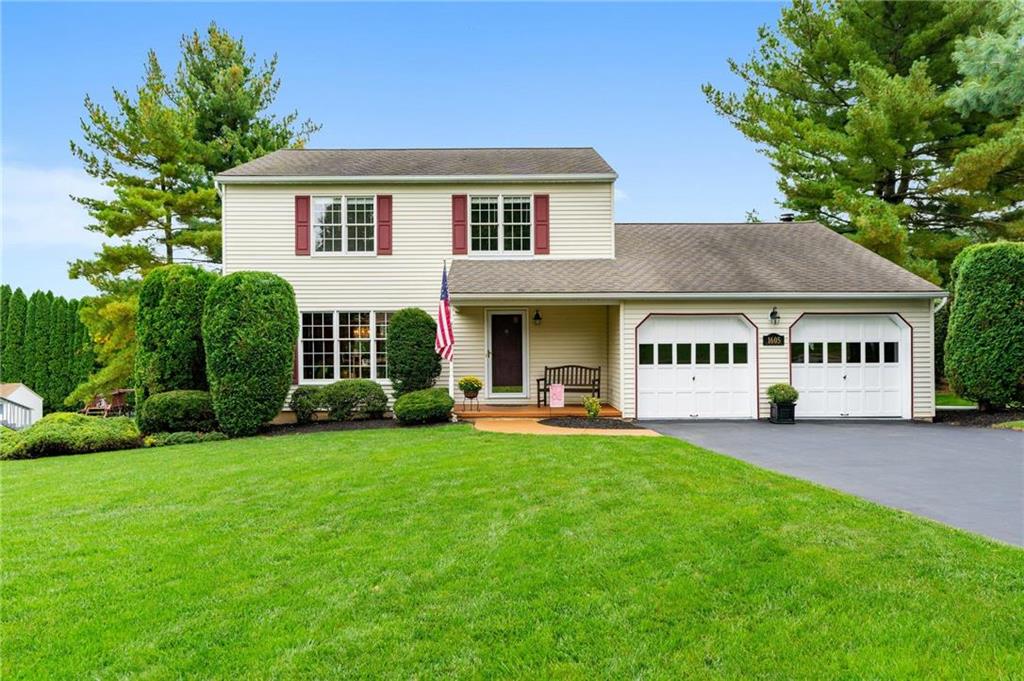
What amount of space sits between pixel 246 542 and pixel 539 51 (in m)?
16.7

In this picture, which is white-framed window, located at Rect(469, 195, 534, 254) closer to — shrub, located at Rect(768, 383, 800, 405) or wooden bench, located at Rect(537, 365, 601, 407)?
wooden bench, located at Rect(537, 365, 601, 407)

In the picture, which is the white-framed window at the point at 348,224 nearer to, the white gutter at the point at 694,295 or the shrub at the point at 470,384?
the white gutter at the point at 694,295

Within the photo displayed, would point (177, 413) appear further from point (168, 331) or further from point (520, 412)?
point (520, 412)

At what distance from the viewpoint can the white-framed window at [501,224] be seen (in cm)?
1439

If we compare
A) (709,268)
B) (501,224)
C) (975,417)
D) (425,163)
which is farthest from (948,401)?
(425,163)

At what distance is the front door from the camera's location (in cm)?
1430

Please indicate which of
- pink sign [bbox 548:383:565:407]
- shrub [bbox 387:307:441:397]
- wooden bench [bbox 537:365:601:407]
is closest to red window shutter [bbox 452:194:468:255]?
shrub [bbox 387:307:441:397]

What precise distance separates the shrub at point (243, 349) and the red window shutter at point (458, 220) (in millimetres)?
4683

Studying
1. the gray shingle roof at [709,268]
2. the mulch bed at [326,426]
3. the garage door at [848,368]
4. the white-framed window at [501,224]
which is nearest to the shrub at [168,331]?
the mulch bed at [326,426]

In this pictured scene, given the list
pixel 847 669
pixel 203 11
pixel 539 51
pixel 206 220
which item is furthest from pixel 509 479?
pixel 203 11

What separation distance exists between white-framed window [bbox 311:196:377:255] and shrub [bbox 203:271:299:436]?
3.03 m

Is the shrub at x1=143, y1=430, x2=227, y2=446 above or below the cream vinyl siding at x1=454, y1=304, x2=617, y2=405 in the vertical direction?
below

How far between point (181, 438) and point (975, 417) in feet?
55.5

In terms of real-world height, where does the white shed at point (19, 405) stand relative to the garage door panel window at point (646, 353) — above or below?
below
